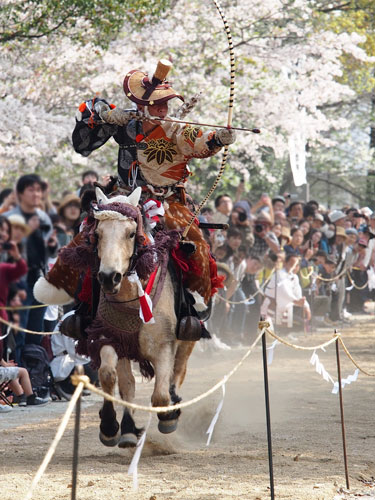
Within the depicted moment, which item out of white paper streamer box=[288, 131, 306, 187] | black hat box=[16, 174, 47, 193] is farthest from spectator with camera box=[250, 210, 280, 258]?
black hat box=[16, 174, 47, 193]

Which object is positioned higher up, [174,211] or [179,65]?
[179,65]

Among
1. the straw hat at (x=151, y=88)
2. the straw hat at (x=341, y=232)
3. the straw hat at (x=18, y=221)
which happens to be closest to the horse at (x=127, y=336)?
the straw hat at (x=18, y=221)

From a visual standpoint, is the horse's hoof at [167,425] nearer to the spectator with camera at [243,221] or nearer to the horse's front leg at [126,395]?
the horse's front leg at [126,395]

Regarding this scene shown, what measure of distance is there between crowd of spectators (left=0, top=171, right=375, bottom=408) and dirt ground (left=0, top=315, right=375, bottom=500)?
912 mm

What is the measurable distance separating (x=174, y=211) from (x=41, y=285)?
3.86 ft

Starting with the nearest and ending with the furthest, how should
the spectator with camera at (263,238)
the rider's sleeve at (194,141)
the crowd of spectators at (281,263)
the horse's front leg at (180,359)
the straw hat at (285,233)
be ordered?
1. the rider's sleeve at (194,141)
2. the horse's front leg at (180,359)
3. the crowd of spectators at (281,263)
4. the spectator with camera at (263,238)
5. the straw hat at (285,233)

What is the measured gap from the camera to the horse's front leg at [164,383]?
6219 millimetres

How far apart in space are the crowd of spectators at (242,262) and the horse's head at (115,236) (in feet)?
1.37

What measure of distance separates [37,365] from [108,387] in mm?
3246

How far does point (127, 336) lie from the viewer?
248 inches

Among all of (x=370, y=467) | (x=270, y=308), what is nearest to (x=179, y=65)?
(x=270, y=308)

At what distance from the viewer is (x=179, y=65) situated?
1712 cm

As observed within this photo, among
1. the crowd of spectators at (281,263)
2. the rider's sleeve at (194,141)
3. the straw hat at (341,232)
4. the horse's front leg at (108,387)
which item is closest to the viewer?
the horse's front leg at (108,387)

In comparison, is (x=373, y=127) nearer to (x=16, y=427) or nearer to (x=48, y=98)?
(x=48, y=98)
